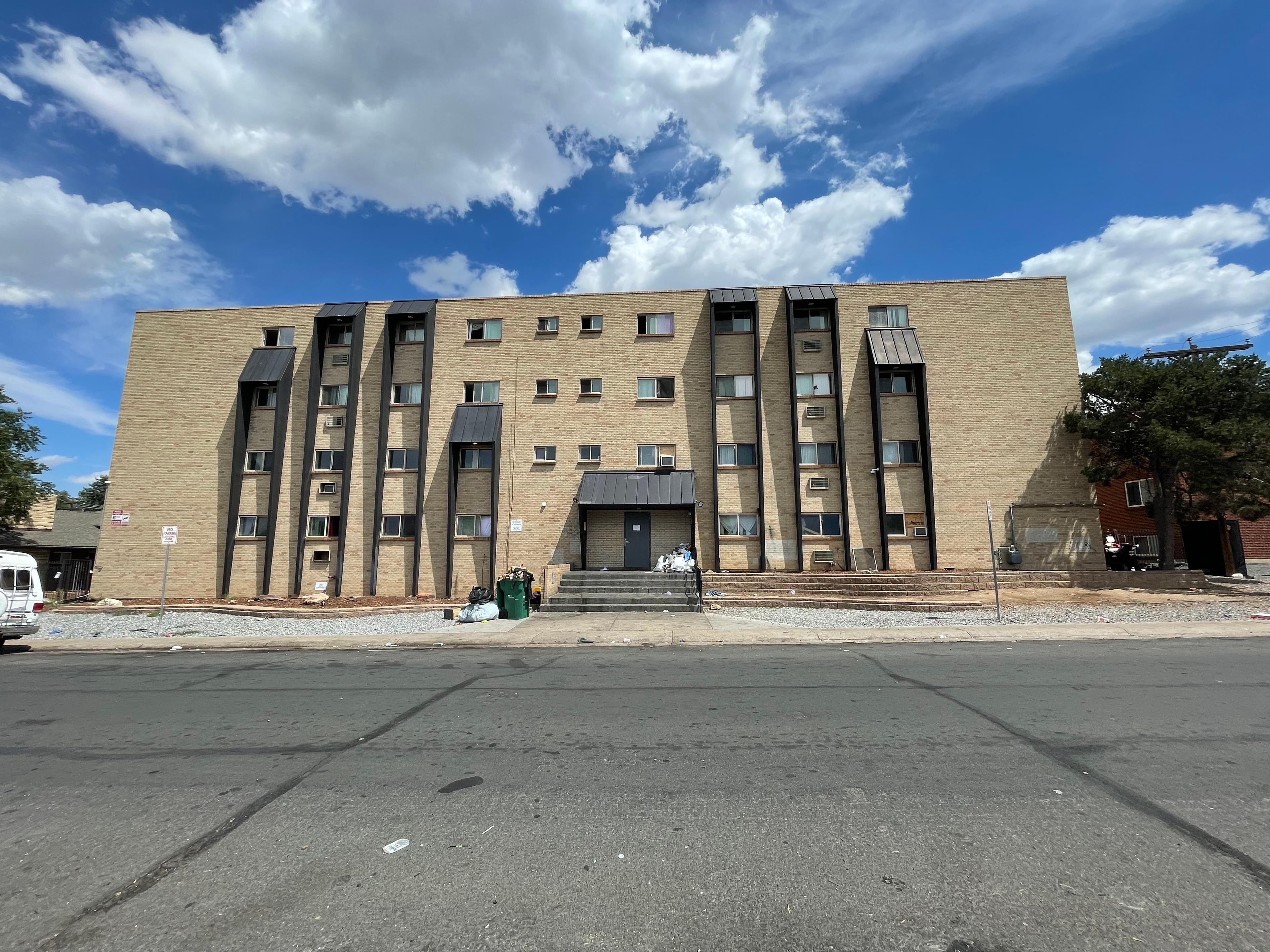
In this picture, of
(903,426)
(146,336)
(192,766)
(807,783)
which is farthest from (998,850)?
(146,336)

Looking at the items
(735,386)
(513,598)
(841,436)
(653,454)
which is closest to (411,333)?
(653,454)

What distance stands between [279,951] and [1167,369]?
26.5 metres

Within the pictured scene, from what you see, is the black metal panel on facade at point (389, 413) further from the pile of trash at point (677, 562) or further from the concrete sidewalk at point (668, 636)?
the pile of trash at point (677, 562)

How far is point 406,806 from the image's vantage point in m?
4.21

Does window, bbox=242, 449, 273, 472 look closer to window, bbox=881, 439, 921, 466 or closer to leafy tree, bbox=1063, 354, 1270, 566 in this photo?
window, bbox=881, 439, 921, 466

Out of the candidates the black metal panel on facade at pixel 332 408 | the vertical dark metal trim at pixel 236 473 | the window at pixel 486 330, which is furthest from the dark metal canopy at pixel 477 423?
the vertical dark metal trim at pixel 236 473

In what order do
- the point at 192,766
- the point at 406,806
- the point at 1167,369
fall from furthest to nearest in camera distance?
the point at 1167,369, the point at 192,766, the point at 406,806

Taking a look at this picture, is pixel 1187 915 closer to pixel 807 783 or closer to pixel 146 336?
pixel 807 783

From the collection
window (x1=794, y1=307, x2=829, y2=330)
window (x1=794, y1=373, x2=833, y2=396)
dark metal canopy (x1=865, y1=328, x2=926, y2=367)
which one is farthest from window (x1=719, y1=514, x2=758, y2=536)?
window (x1=794, y1=307, x2=829, y2=330)

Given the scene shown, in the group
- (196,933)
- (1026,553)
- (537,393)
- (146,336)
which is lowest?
(196,933)

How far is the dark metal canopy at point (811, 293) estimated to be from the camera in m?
22.7

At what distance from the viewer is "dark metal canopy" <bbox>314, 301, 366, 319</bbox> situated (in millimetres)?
23797

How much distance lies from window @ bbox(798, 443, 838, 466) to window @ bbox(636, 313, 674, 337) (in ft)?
22.2

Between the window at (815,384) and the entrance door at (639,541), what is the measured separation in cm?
755
